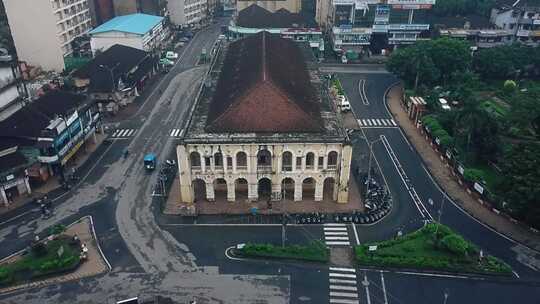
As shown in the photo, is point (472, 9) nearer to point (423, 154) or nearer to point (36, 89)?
point (423, 154)

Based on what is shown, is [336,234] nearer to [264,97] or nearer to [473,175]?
[264,97]

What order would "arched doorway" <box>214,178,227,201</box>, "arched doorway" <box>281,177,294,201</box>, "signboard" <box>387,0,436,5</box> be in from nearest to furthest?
"arched doorway" <box>281,177,294,201</box>, "arched doorway" <box>214,178,227,201</box>, "signboard" <box>387,0,436,5</box>

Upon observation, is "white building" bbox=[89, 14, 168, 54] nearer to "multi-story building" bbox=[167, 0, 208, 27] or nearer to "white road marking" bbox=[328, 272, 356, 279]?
"multi-story building" bbox=[167, 0, 208, 27]

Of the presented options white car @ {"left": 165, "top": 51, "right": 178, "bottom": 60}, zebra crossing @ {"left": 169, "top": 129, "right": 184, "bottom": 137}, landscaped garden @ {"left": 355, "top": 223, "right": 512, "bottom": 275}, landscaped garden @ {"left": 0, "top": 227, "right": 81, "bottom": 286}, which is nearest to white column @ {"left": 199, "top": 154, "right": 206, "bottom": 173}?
landscaped garden @ {"left": 0, "top": 227, "right": 81, "bottom": 286}

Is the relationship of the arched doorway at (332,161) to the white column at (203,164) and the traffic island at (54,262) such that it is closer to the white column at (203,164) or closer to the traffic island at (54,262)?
the white column at (203,164)

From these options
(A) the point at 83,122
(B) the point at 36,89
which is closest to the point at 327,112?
(A) the point at 83,122

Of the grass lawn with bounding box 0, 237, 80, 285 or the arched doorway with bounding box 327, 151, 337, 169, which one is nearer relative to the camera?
the grass lawn with bounding box 0, 237, 80, 285

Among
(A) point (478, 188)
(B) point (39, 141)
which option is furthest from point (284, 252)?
(B) point (39, 141)
